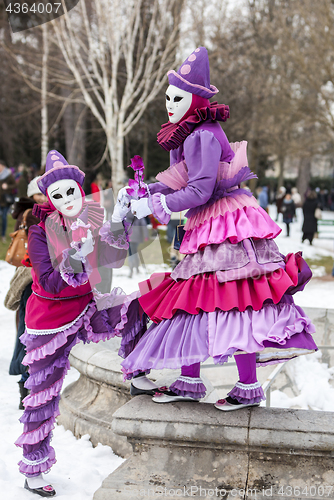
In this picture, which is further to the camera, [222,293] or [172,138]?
[172,138]

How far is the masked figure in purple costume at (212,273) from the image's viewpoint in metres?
2.34

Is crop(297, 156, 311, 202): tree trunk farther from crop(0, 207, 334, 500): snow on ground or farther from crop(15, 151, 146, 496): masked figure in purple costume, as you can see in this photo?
crop(15, 151, 146, 496): masked figure in purple costume

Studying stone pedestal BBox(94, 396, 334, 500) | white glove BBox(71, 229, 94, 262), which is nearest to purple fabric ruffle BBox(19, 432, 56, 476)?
stone pedestal BBox(94, 396, 334, 500)

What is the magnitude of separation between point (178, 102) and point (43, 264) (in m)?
1.13

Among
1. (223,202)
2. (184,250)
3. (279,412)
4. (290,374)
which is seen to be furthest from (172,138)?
(290,374)

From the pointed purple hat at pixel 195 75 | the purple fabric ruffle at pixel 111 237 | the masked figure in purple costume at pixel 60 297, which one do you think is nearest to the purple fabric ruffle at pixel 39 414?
the masked figure in purple costume at pixel 60 297

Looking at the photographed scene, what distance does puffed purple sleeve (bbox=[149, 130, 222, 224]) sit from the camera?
2.43 meters

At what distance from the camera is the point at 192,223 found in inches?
103

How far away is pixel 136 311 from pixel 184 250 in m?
0.44

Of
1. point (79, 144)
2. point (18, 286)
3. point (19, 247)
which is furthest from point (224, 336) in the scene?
point (79, 144)

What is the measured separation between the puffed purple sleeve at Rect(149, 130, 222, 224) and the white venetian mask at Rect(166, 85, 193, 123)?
8.4 inches

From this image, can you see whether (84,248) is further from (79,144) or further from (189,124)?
(79,144)

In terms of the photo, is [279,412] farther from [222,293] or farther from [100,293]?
[100,293]

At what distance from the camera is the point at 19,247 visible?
13.8ft
